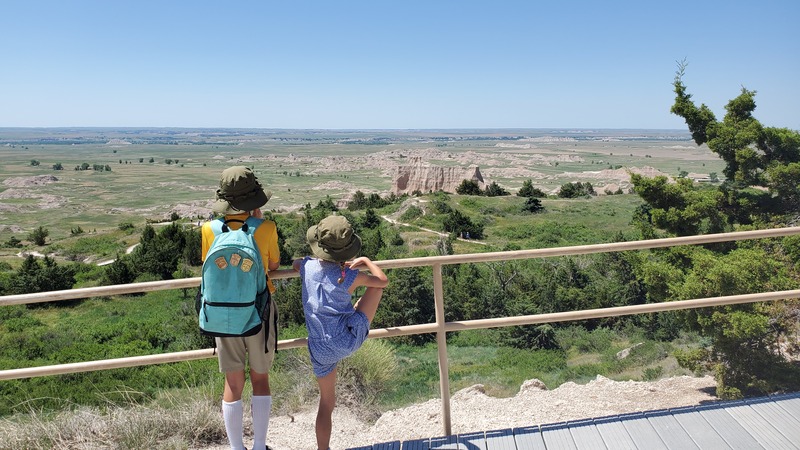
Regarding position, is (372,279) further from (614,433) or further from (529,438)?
(614,433)

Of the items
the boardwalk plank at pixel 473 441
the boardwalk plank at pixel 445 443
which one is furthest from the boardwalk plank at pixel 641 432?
the boardwalk plank at pixel 445 443

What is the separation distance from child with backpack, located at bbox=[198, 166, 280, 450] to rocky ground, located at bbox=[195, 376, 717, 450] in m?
0.82

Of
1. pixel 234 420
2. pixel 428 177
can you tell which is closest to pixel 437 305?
pixel 234 420

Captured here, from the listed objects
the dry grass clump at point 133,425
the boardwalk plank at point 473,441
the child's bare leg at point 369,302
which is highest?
the child's bare leg at point 369,302

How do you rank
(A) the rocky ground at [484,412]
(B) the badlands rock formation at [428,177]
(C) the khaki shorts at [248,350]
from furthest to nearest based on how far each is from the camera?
(B) the badlands rock formation at [428,177], (A) the rocky ground at [484,412], (C) the khaki shorts at [248,350]

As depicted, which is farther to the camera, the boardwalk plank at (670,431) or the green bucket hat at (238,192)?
the boardwalk plank at (670,431)

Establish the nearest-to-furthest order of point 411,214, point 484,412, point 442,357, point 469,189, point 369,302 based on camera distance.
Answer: point 369,302 < point 442,357 < point 484,412 < point 411,214 < point 469,189

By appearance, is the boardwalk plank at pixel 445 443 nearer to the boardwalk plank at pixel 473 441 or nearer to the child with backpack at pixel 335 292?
the boardwalk plank at pixel 473 441

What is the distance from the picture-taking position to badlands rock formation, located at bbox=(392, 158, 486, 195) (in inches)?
3403

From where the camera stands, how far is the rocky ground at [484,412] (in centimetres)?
407

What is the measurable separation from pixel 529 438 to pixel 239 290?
165 centimetres

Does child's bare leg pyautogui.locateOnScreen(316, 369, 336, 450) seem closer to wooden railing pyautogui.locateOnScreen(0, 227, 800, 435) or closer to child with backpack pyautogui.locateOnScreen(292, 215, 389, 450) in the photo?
child with backpack pyautogui.locateOnScreen(292, 215, 389, 450)

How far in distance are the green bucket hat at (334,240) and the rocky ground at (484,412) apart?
1.55 meters

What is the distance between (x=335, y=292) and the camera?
2.68 metres
